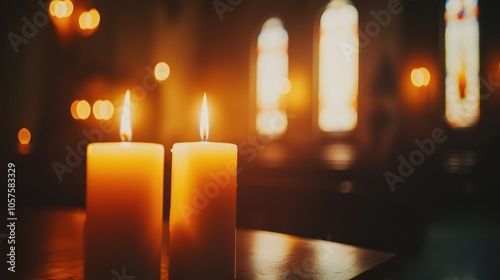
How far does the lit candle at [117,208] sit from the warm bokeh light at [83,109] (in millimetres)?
5502

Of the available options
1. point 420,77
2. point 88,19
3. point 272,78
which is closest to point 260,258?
point 420,77

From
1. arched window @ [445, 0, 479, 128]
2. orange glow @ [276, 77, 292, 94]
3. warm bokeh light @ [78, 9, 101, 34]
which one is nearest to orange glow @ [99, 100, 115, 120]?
warm bokeh light @ [78, 9, 101, 34]

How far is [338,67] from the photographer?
5.92 m

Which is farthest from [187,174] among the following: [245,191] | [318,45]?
[318,45]

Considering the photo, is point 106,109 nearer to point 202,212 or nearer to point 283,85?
point 283,85

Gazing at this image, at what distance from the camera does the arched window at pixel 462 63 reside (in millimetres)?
4906

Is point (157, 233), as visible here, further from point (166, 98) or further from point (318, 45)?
point (166, 98)

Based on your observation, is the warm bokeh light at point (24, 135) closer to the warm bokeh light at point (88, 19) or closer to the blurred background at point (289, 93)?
the blurred background at point (289, 93)

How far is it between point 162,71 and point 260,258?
6.94 meters

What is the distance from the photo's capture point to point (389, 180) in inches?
210

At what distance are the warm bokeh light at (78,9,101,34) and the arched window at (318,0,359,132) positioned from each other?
3071 millimetres

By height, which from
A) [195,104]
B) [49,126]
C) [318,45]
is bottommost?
[49,126]

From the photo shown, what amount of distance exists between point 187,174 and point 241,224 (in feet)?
9.01

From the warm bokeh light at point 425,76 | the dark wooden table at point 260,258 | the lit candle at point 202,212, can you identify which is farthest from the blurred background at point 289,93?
the lit candle at point 202,212
